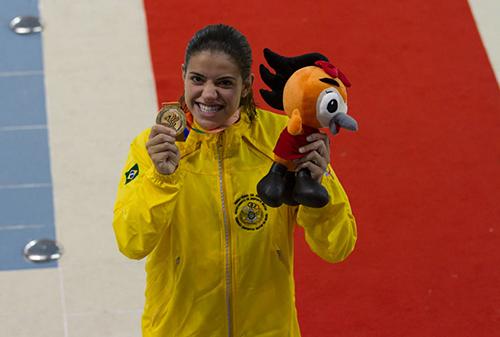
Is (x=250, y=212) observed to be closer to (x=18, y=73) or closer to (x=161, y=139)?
(x=161, y=139)

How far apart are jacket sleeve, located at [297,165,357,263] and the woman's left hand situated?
11 cm

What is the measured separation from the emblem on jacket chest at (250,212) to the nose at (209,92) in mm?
300

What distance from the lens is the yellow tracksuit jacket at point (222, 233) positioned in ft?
10.1

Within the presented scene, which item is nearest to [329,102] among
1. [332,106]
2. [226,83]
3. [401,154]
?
[332,106]

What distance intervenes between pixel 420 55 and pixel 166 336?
260 centimetres

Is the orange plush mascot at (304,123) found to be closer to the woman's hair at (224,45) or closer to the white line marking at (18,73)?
the woman's hair at (224,45)

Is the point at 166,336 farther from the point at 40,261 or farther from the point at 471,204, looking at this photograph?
the point at 471,204

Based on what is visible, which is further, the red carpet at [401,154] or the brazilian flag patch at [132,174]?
the red carpet at [401,154]

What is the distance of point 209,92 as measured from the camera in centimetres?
301

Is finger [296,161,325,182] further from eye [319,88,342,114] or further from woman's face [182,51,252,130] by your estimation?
woman's face [182,51,252,130]

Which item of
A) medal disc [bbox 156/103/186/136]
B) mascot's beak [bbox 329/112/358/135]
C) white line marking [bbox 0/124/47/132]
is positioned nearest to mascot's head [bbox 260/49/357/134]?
mascot's beak [bbox 329/112/358/135]

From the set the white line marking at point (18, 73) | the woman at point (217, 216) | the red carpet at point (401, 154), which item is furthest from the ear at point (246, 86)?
the white line marking at point (18, 73)

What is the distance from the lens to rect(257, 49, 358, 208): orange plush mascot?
9.55ft

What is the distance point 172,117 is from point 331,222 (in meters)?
0.50
